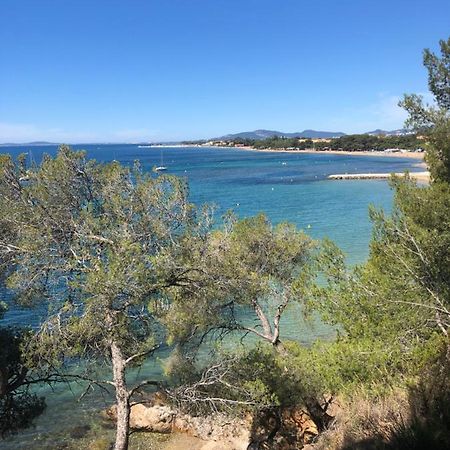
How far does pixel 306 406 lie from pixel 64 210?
7688 millimetres

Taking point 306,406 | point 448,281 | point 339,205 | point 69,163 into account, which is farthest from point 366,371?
point 339,205

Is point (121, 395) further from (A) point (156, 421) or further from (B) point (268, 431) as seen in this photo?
(A) point (156, 421)

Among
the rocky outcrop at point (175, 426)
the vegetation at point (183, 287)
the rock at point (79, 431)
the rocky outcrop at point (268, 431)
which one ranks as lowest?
the rock at point (79, 431)

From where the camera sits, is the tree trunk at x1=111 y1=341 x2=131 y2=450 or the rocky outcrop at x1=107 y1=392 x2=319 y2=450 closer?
the tree trunk at x1=111 y1=341 x2=131 y2=450

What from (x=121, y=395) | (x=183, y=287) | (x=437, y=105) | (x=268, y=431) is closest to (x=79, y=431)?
(x=268, y=431)

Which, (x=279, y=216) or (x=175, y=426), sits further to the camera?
(x=279, y=216)

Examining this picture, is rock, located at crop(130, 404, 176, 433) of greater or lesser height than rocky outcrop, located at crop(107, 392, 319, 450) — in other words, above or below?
below

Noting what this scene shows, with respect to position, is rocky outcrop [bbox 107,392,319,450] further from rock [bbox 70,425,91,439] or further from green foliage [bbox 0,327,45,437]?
rock [bbox 70,425,91,439]

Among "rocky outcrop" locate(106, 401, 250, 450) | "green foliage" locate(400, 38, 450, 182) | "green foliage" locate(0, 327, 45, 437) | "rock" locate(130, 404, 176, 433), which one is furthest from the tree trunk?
"green foliage" locate(400, 38, 450, 182)

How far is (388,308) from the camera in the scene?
9.50 meters

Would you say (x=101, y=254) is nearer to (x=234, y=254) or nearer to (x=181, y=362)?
(x=234, y=254)

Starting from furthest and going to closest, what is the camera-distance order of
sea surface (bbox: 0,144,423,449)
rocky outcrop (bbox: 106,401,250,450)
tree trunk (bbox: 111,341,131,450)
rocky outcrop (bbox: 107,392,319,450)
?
sea surface (bbox: 0,144,423,449), rocky outcrop (bbox: 106,401,250,450), rocky outcrop (bbox: 107,392,319,450), tree trunk (bbox: 111,341,131,450)

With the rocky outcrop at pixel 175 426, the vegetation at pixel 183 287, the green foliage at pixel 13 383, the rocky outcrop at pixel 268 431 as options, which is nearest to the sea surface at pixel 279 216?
the rocky outcrop at pixel 175 426

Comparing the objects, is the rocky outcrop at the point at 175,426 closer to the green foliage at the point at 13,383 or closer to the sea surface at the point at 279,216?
the sea surface at the point at 279,216
